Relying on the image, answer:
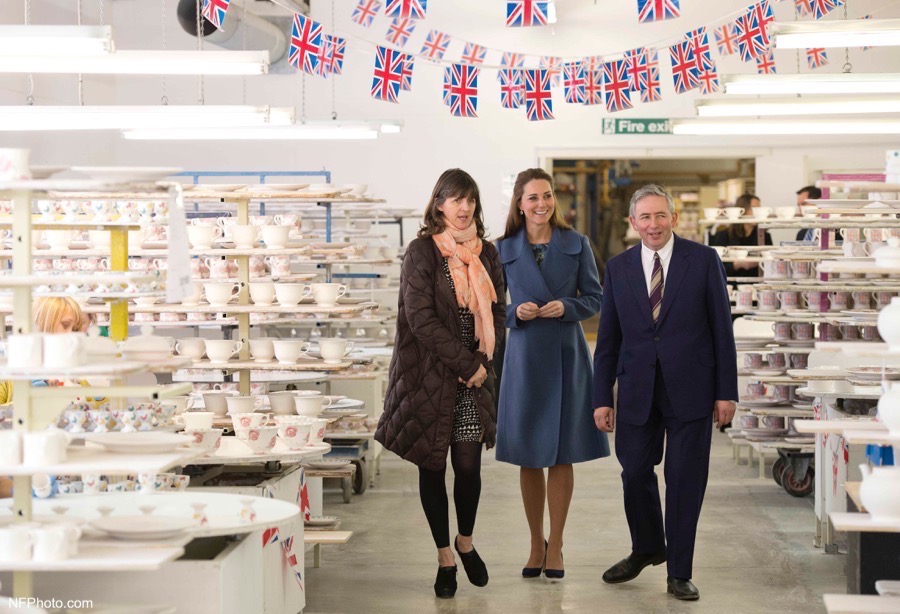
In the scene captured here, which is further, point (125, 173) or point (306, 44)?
point (306, 44)

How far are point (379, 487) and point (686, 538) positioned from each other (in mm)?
3346

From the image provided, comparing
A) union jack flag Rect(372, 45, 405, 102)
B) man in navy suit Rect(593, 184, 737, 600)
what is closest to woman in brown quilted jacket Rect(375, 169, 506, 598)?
man in navy suit Rect(593, 184, 737, 600)

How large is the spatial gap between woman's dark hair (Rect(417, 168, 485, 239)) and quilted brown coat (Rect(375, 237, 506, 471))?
7 centimetres

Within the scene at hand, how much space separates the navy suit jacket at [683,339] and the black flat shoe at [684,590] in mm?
696

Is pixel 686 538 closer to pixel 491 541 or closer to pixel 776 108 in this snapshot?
pixel 491 541

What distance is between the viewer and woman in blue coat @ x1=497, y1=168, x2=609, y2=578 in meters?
5.28

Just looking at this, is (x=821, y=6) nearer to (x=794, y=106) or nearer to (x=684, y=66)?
(x=684, y=66)

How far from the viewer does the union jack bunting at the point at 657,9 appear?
6.95 m

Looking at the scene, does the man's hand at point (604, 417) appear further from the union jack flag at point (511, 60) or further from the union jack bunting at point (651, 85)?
the union jack flag at point (511, 60)

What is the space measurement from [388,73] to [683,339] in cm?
341

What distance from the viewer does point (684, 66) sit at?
26.3ft

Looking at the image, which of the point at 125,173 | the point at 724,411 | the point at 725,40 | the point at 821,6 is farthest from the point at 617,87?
the point at 125,173

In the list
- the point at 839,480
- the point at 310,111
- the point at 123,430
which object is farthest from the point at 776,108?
the point at 310,111

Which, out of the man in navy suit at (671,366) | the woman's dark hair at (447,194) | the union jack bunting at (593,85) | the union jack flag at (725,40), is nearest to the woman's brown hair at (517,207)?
the woman's dark hair at (447,194)
